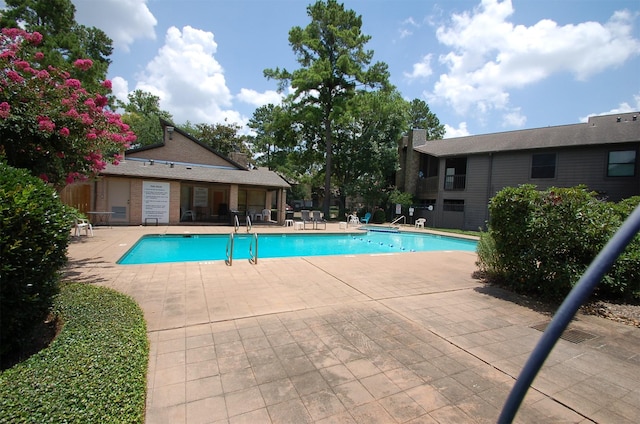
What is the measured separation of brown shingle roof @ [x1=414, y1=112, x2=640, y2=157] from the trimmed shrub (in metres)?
22.3

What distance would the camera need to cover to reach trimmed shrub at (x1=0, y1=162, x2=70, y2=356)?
8.63ft

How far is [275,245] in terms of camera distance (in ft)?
43.9

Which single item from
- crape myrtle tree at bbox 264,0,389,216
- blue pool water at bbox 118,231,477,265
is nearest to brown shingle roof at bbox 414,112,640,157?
crape myrtle tree at bbox 264,0,389,216

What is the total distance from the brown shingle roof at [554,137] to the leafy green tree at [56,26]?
75.9 ft

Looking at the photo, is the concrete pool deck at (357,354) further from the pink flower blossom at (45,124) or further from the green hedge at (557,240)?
the pink flower blossom at (45,124)

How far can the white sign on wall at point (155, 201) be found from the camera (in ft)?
52.5

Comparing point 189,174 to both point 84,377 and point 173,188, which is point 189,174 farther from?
point 84,377

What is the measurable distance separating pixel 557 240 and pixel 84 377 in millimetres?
6531

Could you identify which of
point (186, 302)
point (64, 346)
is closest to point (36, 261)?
point (64, 346)

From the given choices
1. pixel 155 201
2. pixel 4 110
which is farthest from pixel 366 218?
pixel 4 110

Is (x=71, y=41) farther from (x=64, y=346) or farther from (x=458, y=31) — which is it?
(x=64, y=346)

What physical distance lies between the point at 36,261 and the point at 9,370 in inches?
36.2

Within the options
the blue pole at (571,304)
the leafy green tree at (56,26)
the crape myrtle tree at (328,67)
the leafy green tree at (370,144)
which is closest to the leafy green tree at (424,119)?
the leafy green tree at (370,144)

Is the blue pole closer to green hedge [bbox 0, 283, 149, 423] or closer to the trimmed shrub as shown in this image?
green hedge [bbox 0, 283, 149, 423]
